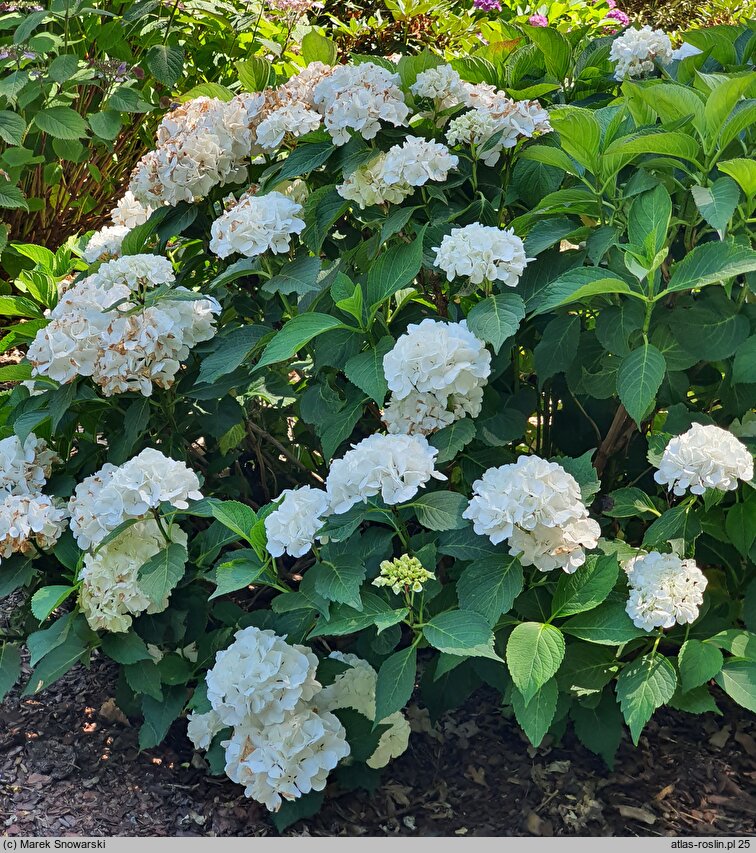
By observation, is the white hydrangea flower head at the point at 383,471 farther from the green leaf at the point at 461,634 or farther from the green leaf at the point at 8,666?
the green leaf at the point at 8,666

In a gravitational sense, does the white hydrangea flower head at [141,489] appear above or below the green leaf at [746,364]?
below

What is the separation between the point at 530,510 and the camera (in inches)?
58.2

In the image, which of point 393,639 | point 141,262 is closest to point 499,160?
point 141,262

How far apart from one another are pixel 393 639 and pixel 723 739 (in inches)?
34.6

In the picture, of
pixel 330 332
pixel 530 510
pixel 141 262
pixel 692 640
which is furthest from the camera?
pixel 141 262

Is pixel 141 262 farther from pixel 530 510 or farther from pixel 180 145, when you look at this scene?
pixel 530 510

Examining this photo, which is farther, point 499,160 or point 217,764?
point 499,160

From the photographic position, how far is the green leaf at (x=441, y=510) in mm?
1562

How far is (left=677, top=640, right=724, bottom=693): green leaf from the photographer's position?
61.3 inches

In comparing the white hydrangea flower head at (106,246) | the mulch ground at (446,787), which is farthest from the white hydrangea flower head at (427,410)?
the white hydrangea flower head at (106,246)

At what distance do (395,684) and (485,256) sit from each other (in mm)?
740

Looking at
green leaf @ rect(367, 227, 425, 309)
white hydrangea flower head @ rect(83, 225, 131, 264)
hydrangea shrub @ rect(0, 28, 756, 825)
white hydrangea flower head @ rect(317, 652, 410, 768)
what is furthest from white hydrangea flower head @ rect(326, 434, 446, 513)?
white hydrangea flower head @ rect(83, 225, 131, 264)

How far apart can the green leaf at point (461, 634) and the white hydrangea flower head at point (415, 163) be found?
80 cm

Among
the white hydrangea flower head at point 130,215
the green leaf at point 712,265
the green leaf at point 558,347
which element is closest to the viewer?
the green leaf at point 712,265
